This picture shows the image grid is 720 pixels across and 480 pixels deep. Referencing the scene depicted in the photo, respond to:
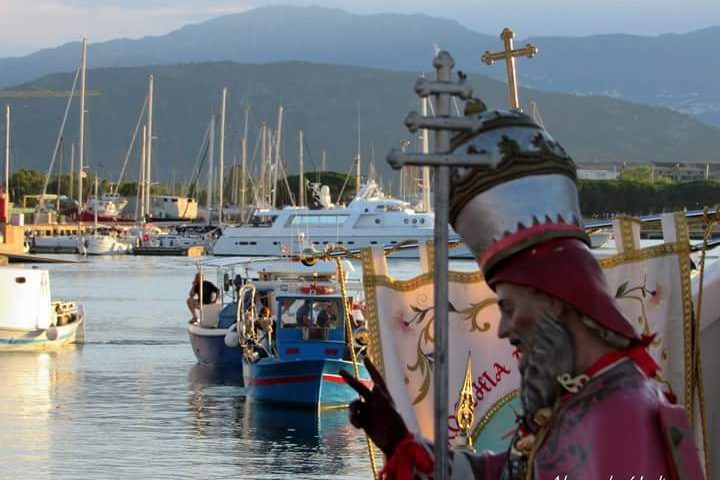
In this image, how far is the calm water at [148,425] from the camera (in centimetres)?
2134

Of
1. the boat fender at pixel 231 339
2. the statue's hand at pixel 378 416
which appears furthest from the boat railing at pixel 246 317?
the statue's hand at pixel 378 416

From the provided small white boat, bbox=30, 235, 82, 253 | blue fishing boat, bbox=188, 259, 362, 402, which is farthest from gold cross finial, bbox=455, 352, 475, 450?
small white boat, bbox=30, 235, 82, 253

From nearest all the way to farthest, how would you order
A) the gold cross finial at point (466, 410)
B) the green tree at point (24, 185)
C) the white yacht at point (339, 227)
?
1. the gold cross finial at point (466, 410)
2. the white yacht at point (339, 227)
3. the green tree at point (24, 185)

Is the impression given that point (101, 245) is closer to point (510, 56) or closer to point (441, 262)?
point (510, 56)

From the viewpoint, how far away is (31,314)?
35031 millimetres

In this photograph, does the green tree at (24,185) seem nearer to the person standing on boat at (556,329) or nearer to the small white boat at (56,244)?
the small white boat at (56,244)

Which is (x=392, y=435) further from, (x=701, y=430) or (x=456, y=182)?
(x=701, y=430)

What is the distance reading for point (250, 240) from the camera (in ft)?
312

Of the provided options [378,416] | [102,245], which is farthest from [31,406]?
[102,245]

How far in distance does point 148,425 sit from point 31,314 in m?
10.5

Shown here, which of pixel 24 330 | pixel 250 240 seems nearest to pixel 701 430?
pixel 24 330

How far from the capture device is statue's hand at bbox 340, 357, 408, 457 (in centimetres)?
399

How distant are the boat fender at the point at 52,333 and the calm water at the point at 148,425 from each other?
45 cm

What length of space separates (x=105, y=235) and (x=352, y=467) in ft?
298
